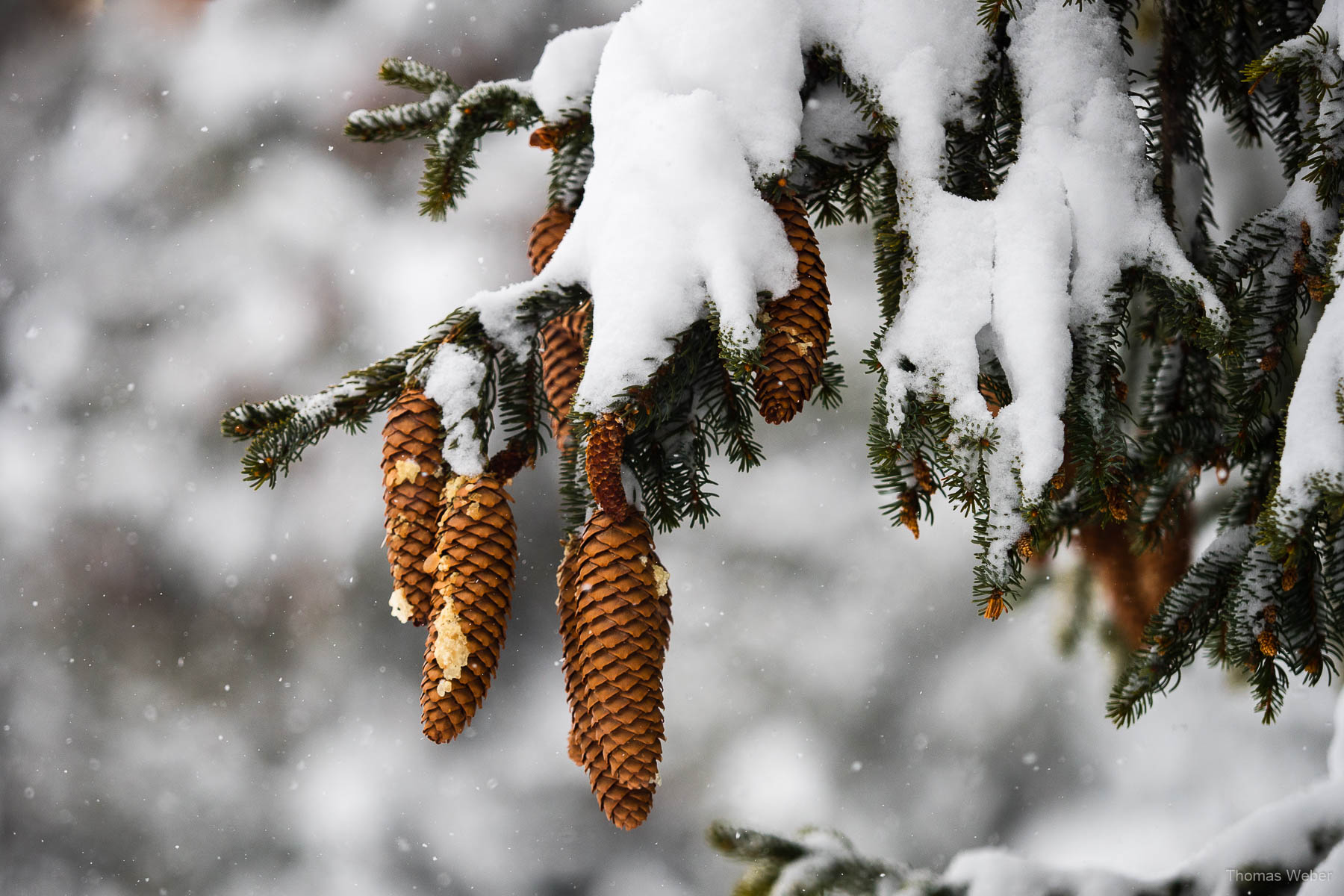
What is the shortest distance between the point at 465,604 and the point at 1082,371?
0.54 metres

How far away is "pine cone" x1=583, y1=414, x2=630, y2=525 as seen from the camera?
2.18ft

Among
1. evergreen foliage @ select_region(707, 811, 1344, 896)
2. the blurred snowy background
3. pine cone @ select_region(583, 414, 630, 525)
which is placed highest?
the blurred snowy background

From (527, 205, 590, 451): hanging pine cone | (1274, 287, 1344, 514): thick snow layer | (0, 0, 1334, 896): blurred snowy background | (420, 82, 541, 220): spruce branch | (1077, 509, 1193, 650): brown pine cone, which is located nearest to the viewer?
(1274, 287, 1344, 514): thick snow layer

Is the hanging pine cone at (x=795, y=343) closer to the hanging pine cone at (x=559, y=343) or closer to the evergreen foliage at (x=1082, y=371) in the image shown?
the evergreen foliage at (x=1082, y=371)

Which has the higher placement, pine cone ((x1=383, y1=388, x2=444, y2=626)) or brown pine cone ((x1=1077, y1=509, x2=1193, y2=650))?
brown pine cone ((x1=1077, y1=509, x2=1193, y2=650))

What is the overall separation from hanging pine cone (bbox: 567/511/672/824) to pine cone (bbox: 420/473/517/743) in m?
0.07

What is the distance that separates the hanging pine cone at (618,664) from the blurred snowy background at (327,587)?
346 cm

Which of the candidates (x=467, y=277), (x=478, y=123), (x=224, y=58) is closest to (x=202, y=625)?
(x=467, y=277)

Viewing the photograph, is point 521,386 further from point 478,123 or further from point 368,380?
point 478,123

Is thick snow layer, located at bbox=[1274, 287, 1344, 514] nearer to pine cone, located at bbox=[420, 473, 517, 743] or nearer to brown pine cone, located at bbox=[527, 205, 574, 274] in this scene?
pine cone, located at bbox=[420, 473, 517, 743]

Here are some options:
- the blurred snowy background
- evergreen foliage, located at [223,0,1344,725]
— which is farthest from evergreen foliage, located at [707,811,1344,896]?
the blurred snowy background

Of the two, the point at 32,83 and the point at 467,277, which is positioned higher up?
the point at 32,83

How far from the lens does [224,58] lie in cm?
489

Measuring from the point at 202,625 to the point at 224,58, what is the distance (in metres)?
3.14
